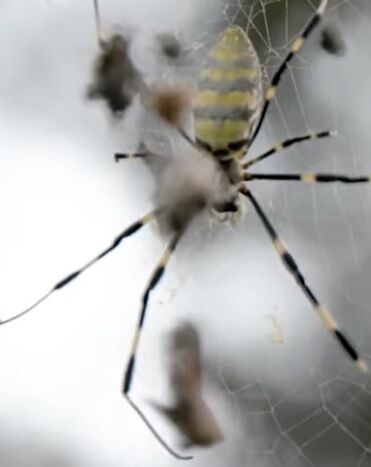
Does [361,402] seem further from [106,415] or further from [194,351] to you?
[106,415]

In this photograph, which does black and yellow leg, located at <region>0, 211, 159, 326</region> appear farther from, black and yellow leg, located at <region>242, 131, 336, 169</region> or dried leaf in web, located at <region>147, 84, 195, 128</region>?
dried leaf in web, located at <region>147, 84, 195, 128</region>

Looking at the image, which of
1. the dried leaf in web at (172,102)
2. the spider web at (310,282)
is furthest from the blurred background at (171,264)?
the dried leaf in web at (172,102)

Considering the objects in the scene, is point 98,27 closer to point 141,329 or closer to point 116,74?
point 116,74

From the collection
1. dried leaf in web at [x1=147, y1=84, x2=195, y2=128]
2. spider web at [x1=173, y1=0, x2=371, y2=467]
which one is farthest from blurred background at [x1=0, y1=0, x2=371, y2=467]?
dried leaf in web at [x1=147, y1=84, x2=195, y2=128]

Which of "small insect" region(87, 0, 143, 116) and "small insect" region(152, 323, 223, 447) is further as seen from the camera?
"small insect" region(152, 323, 223, 447)

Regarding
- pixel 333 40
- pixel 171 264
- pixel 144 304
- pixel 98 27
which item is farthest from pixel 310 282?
pixel 98 27
